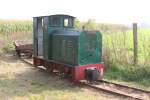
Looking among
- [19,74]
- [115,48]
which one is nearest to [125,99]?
[115,48]

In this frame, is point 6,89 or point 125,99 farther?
point 6,89

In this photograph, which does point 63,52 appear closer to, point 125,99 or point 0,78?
point 0,78

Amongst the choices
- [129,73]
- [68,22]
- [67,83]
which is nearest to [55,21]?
[68,22]

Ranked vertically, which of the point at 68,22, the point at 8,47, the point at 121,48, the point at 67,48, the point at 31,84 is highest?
the point at 68,22

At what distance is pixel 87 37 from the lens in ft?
39.4

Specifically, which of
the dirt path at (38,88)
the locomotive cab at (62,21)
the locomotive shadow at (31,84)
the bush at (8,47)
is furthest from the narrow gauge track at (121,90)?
the bush at (8,47)

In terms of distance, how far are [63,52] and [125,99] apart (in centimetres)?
397

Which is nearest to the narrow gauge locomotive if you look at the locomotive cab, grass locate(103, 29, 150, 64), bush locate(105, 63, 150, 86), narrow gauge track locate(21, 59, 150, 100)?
the locomotive cab

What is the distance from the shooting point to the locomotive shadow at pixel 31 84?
35.9 ft

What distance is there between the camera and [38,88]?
11.5 meters

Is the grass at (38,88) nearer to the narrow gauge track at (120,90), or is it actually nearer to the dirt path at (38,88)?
the dirt path at (38,88)

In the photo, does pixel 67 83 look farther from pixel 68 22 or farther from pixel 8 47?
pixel 8 47

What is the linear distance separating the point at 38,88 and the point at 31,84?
34.9 inches

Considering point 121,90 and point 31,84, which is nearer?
point 121,90
